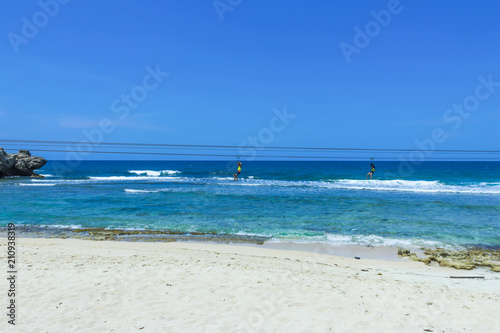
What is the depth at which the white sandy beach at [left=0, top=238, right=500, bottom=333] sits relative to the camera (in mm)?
5281

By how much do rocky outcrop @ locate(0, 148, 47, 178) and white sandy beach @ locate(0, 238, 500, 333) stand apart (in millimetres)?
40008

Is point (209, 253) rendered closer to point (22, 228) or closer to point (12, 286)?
point (12, 286)

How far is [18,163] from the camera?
44.2 m

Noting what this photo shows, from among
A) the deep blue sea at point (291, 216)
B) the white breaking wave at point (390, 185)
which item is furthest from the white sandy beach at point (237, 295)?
the white breaking wave at point (390, 185)

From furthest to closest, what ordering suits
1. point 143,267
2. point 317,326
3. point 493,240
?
1. point 493,240
2. point 143,267
3. point 317,326

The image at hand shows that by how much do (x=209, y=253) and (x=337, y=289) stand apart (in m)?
4.86

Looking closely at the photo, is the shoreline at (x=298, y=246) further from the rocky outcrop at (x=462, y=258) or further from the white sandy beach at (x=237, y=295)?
the white sandy beach at (x=237, y=295)

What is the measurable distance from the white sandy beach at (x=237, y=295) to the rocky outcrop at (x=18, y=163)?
131ft

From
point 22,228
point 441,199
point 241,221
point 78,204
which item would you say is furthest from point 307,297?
point 441,199

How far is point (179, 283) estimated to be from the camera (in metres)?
7.05

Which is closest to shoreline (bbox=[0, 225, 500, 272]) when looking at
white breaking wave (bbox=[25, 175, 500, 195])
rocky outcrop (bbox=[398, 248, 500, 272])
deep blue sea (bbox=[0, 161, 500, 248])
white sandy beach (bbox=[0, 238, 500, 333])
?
rocky outcrop (bbox=[398, 248, 500, 272])

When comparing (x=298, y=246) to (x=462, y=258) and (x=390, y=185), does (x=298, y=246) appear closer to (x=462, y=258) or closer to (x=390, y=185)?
(x=462, y=258)

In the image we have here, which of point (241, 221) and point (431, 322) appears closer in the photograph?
point (431, 322)

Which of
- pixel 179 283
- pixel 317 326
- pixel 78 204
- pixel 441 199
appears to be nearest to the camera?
pixel 317 326
